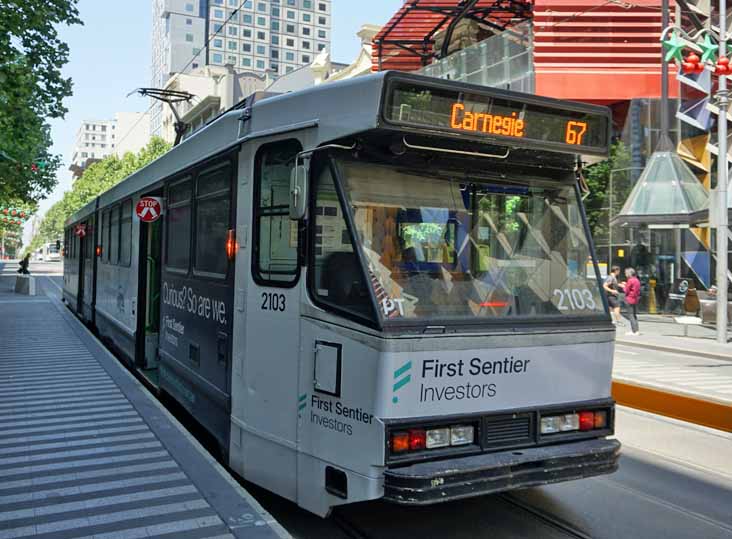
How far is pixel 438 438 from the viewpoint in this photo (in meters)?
4.31

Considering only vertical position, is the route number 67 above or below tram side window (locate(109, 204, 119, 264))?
above

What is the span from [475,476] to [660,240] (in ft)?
81.4

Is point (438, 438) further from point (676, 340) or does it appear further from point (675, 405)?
point (676, 340)

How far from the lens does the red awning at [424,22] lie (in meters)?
33.8

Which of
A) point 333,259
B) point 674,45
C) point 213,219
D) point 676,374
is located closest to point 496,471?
point 333,259

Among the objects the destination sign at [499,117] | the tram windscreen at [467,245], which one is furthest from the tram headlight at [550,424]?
the destination sign at [499,117]

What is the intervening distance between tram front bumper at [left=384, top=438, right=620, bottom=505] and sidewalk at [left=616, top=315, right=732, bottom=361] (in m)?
12.1

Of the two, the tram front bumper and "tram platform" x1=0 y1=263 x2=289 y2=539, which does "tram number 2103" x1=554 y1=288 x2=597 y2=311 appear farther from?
"tram platform" x1=0 y1=263 x2=289 y2=539

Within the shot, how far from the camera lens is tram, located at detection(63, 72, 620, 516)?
4250mm

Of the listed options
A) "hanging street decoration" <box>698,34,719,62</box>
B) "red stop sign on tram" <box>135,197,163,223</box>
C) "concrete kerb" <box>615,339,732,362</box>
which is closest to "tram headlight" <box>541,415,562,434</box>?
"red stop sign on tram" <box>135,197,163,223</box>

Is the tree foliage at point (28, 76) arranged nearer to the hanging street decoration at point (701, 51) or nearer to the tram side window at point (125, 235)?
the tram side window at point (125, 235)

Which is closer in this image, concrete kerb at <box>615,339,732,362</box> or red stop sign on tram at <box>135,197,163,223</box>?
red stop sign on tram at <box>135,197,163,223</box>

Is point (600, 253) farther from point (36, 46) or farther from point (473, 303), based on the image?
point (473, 303)

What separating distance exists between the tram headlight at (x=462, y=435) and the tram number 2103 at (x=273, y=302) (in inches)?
55.7
